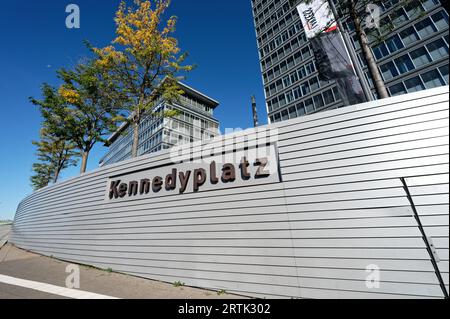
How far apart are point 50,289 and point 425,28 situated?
40978mm

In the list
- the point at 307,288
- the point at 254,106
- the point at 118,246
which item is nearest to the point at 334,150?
the point at 307,288

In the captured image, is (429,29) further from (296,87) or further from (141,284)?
(141,284)

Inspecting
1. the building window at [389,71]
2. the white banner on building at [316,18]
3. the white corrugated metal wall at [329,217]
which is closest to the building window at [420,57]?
the building window at [389,71]

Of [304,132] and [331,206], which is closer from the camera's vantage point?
[331,206]

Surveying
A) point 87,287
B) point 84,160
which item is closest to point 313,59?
point 84,160

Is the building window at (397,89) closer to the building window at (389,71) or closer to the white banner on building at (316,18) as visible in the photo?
the building window at (389,71)

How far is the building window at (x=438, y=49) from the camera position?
22.8m

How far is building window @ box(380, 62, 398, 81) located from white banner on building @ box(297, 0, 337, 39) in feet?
88.5

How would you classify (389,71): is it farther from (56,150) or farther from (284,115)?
(56,150)

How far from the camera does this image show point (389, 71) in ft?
89.5

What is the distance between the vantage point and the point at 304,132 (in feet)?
14.5

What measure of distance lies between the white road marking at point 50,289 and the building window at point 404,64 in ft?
123

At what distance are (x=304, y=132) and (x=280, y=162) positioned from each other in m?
0.87
